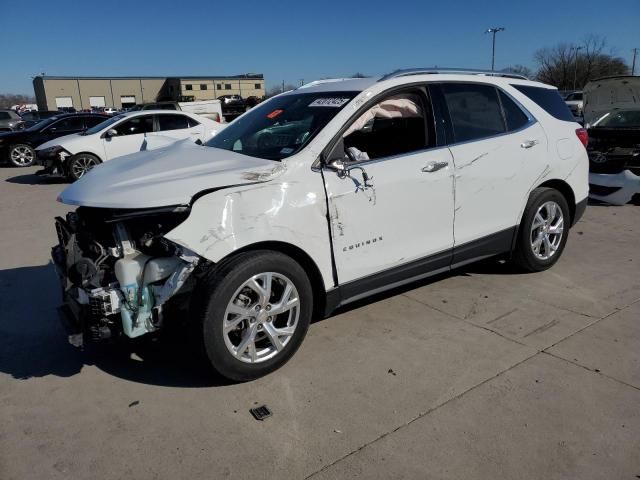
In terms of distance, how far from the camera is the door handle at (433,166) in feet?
12.2

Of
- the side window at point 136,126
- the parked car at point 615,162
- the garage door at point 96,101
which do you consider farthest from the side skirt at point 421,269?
the garage door at point 96,101

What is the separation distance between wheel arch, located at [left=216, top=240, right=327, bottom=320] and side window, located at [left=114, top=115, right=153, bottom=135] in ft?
31.8

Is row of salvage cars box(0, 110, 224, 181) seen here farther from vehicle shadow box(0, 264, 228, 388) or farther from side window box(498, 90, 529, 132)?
side window box(498, 90, 529, 132)

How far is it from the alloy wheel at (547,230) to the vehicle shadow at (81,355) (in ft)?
10.4

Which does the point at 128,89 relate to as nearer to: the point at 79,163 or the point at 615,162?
the point at 79,163

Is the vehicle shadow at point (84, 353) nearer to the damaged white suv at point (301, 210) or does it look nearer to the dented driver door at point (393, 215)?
the damaged white suv at point (301, 210)

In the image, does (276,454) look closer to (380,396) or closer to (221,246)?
(380,396)

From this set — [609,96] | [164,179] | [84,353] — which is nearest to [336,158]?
[164,179]

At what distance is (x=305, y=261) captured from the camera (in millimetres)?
3322

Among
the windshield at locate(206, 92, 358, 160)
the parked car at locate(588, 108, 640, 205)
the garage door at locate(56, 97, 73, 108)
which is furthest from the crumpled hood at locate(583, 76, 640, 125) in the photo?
the garage door at locate(56, 97, 73, 108)

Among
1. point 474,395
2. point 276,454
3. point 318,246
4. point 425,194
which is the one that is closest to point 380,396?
point 474,395

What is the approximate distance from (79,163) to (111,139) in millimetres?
866

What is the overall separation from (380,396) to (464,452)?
0.62 m

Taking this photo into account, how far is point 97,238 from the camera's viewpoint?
314 cm
